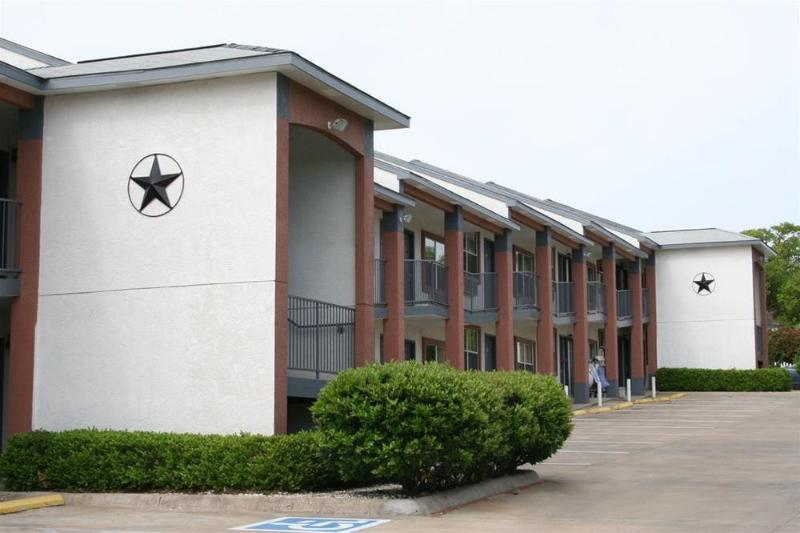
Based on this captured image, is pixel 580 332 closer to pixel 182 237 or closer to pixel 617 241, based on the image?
pixel 617 241

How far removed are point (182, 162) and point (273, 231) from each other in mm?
1929

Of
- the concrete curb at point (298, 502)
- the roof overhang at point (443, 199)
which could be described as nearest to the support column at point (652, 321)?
the roof overhang at point (443, 199)

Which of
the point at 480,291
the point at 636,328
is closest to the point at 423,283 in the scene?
the point at 480,291

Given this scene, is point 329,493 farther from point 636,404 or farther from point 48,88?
point 636,404

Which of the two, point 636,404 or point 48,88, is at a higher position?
point 48,88

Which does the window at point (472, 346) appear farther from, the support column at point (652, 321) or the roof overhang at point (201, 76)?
the roof overhang at point (201, 76)

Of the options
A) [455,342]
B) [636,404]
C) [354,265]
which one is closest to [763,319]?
[636,404]

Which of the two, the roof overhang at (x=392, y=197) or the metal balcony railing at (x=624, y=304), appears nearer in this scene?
the roof overhang at (x=392, y=197)

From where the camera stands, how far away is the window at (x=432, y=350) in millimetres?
32906

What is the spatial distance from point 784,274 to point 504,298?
123 feet

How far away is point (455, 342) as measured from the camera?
30828 millimetres

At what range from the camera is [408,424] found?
557 inches

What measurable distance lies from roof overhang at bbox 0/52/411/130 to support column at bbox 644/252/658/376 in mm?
31474

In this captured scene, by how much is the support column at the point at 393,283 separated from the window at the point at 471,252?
7818mm
